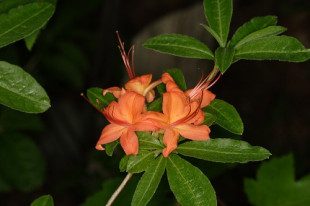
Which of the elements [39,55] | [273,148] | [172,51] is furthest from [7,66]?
[273,148]

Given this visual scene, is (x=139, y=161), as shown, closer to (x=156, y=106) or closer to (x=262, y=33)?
(x=156, y=106)

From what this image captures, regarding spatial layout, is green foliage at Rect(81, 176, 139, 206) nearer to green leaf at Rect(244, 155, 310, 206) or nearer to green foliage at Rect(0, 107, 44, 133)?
green leaf at Rect(244, 155, 310, 206)

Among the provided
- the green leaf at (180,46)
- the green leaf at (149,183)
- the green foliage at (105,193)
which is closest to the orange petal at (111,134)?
the green leaf at (149,183)

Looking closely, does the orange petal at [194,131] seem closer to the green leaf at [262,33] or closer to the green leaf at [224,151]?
the green leaf at [224,151]

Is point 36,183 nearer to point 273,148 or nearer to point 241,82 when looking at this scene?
point 273,148

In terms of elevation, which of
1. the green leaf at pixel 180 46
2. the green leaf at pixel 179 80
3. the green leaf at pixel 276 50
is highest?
the green leaf at pixel 276 50

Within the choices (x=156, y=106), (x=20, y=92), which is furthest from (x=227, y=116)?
(x=20, y=92)

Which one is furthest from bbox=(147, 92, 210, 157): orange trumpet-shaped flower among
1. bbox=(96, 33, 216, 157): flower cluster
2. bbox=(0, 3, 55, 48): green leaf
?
bbox=(0, 3, 55, 48): green leaf
